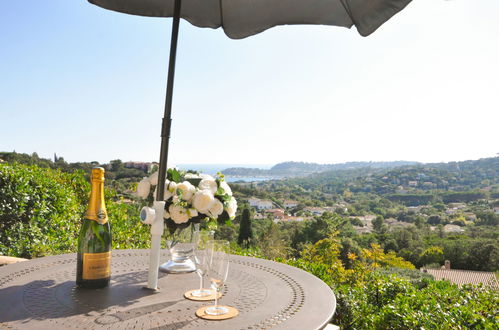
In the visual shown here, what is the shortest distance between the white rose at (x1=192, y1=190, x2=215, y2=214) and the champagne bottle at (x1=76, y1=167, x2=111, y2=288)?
1.12 feet

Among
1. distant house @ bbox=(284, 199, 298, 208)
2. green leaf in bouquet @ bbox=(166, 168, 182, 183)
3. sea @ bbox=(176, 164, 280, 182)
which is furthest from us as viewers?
distant house @ bbox=(284, 199, 298, 208)

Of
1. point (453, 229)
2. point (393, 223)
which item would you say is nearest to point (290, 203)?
point (393, 223)

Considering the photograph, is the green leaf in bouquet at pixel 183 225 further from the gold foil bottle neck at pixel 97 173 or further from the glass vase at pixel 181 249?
the gold foil bottle neck at pixel 97 173

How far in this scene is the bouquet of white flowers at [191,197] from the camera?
147 cm

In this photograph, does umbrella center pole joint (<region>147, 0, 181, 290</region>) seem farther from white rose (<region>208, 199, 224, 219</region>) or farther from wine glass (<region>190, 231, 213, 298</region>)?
white rose (<region>208, 199, 224, 219</region>)

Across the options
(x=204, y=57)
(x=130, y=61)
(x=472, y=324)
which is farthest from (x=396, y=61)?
(x=472, y=324)

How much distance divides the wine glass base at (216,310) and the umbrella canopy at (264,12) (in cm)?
113

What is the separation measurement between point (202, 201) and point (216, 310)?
49cm

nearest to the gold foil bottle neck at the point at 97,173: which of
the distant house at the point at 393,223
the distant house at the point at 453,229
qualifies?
the distant house at the point at 453,229

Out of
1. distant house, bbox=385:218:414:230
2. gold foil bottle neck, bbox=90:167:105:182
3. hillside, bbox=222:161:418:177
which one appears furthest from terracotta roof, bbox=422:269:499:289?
hillside, bbox=222:161:418:177

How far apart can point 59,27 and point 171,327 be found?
809 centimetres

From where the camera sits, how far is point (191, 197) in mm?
1492

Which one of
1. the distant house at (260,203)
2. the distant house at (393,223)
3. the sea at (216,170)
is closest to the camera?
the sea at (216,170)

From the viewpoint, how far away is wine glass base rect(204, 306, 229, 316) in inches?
42.0
